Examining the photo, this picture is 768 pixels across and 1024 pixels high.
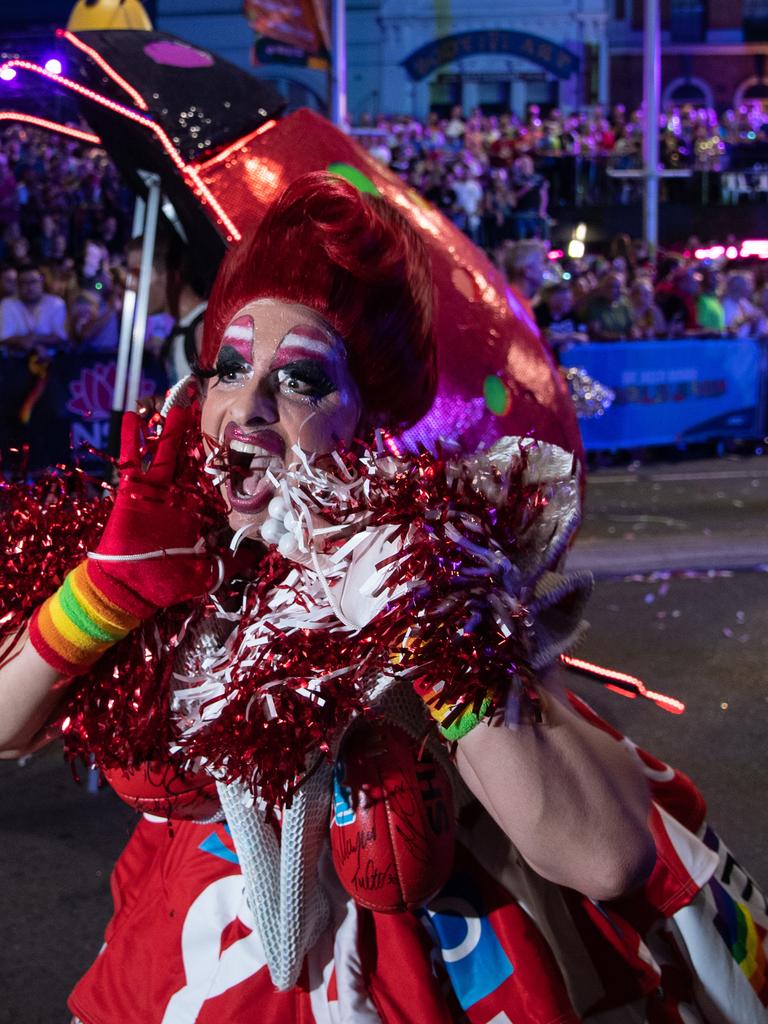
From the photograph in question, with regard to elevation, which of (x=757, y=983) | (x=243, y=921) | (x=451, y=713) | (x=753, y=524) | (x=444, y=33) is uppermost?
(x=444, y=33)

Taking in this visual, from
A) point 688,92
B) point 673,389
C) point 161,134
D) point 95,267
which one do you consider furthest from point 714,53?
point 161,134

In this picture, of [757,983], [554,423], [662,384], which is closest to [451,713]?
[757,983]

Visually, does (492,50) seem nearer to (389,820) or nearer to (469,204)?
(469,204)

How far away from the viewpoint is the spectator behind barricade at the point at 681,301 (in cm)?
1005

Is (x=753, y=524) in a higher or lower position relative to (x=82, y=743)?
lower

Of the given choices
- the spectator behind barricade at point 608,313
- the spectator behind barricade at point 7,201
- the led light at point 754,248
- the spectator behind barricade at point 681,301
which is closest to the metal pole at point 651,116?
the led light at point 754,248

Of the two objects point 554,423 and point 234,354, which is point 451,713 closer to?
point 234,354

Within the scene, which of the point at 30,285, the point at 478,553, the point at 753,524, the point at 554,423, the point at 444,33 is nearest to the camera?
the point at 478,553

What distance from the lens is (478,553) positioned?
117 centimetres

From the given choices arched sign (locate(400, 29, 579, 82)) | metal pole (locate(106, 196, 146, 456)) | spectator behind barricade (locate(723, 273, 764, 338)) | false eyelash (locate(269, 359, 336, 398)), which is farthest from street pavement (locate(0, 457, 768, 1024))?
arched sign (locate(400, 29, 579, 82))

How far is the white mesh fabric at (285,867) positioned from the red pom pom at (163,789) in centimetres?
4

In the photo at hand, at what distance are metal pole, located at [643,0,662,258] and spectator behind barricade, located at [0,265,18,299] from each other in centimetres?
960

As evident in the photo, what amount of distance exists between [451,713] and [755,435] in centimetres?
931

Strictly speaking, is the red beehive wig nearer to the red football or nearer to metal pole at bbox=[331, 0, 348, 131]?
the red football
